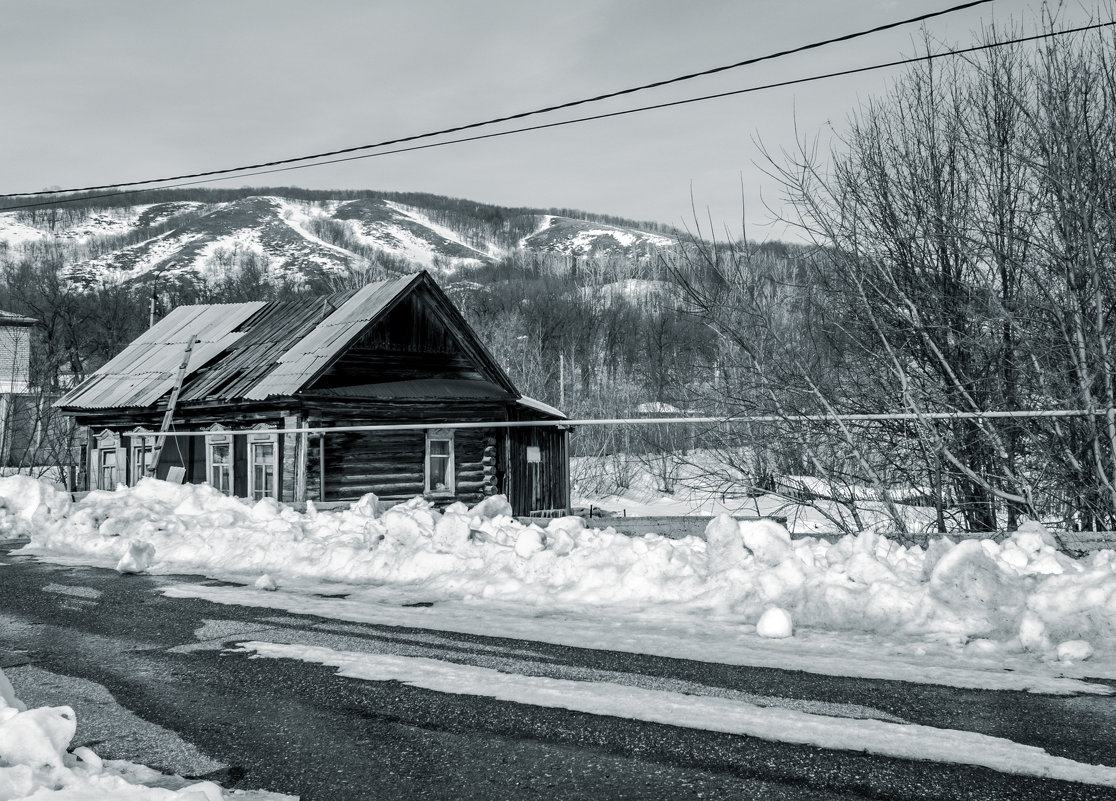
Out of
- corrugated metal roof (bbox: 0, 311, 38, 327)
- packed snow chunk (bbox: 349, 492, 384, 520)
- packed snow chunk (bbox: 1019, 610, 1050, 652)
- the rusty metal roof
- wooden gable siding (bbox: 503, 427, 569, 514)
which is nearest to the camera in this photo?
packed snow chunk (bbox: 1019, 610, 1050, 652)

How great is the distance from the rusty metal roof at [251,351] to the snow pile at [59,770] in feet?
55.7

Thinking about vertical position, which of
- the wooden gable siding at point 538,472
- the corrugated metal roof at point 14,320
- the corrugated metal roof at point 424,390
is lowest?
the wooden gable siding at point 538,472

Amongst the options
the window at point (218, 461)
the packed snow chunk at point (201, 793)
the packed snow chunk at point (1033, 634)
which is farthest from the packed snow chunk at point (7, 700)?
the window at point (218, 461)

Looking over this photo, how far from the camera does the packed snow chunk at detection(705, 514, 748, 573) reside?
8.00 metres

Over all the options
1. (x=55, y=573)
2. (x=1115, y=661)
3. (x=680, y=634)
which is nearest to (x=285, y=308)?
(x=55, y=573)

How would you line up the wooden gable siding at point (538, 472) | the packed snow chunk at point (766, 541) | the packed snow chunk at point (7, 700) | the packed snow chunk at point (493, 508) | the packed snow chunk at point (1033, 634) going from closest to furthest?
1. the packed snow chunk at point (7, 700)
2. the packed snow chunk at point (1033, 634)
3. the packed snow chunk at point (766, 541)
4. the packed snow chunk at point (493, 508)
5. the wooden gable siding at point (538, 472)

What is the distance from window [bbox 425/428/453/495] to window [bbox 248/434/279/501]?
3.77 meters

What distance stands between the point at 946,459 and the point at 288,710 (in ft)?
25.0

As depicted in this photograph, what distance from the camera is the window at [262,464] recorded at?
2178cm

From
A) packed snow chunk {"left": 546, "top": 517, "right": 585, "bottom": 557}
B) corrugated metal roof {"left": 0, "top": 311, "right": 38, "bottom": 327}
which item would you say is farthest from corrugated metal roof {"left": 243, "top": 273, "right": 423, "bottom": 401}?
corrugated metal roof {"left": 0, "top": 311, "right": 38, "bottom": 327}

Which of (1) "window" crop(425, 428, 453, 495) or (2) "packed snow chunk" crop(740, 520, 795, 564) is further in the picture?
(1) "window" crop(425, 428, 453, 495)

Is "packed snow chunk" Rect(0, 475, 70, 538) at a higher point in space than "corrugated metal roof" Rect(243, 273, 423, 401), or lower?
lower

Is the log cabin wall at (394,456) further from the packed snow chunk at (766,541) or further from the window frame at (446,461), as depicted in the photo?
the packed snow chunk at (766,541)

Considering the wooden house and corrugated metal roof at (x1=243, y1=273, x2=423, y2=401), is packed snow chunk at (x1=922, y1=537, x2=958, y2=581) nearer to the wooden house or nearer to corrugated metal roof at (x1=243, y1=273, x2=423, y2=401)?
the wooden house
